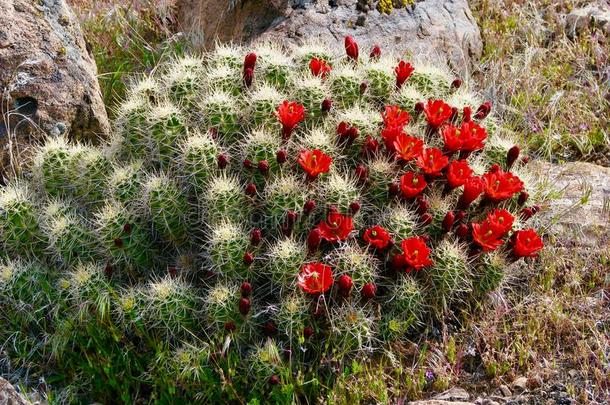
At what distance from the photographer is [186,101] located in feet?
14.1

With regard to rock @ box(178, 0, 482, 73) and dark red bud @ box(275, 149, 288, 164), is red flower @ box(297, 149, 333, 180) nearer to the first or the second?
dark red bud @ box(275, 149, 288, 164)

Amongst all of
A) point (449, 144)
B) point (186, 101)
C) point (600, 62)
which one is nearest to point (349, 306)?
point (449, 144)

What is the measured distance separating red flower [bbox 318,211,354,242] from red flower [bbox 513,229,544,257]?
0.85 meters

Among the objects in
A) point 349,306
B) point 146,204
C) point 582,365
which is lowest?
point 582,365

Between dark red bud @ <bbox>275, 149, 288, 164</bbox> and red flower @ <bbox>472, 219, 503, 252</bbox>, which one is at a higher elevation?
dark red bud @ <bbox>275, 149, 288, 164</bbox>

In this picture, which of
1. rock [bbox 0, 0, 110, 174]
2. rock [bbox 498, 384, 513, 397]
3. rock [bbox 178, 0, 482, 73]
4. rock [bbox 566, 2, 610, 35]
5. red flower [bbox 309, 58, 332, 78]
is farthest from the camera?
rock [bbox 566, 2, 610, 35]

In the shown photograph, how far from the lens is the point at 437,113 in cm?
419

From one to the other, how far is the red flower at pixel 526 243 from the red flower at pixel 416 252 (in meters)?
0.50

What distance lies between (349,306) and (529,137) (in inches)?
94.8

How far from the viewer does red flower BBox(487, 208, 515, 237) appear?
3793 mm

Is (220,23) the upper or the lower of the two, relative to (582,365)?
upper

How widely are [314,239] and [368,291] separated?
0.35 meters

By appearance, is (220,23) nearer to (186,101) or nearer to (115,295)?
(186,101)

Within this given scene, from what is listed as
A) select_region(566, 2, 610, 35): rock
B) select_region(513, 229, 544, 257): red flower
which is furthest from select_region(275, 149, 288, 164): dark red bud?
select_region(566, 2, 610, 35): rock
